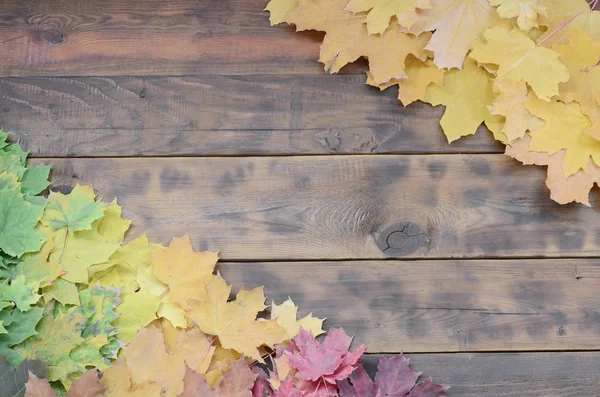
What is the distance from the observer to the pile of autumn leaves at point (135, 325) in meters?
1.06

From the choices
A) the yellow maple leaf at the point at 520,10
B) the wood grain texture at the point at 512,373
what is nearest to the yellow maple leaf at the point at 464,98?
the yellow maple leaf at the point at 520,10

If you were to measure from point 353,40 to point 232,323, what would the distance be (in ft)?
1.85

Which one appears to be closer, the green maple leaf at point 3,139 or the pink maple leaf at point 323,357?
the pink maple leaf at point 323,357

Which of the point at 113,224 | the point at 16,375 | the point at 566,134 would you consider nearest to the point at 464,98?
the point at 566,134

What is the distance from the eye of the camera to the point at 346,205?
1186 mm

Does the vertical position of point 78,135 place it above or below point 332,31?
below

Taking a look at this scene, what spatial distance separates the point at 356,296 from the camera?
116cm

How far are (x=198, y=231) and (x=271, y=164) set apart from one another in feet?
0.61

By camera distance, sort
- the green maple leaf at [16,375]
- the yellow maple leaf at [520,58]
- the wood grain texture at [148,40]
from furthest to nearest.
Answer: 1. the wood grain texture at [148,40]
2. the yellow maple leaf at [520,58]
3. the green maple leaf at [16,375]

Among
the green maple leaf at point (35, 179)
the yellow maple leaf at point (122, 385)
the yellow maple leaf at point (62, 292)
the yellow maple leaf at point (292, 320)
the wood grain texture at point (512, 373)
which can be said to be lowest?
the wood grain texture at point (512, 373)

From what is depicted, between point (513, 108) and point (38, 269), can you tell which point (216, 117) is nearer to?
point (38, 269)

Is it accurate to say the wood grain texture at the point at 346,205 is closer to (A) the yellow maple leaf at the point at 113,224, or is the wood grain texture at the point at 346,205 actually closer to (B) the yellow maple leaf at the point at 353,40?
(A) the yellow maple leaf at the point at 113,224

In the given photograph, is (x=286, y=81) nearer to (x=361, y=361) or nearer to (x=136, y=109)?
(x=136, y=109)

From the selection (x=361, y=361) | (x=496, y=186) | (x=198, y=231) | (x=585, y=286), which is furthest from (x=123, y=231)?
(x=585, y=286)
